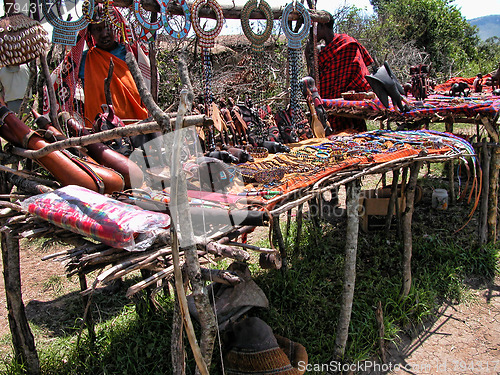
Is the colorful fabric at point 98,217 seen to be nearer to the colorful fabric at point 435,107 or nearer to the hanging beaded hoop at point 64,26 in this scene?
the hanging beaded hoop at point 64,26

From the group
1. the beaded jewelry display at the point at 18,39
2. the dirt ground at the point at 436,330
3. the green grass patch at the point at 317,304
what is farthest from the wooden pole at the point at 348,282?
the beaded jewelry display at the point at 18,39

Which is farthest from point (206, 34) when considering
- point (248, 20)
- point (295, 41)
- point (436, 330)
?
point (436, 330)

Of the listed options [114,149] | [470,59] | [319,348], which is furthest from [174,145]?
[470,59]

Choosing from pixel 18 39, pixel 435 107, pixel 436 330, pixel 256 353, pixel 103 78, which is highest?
pixel 18 39

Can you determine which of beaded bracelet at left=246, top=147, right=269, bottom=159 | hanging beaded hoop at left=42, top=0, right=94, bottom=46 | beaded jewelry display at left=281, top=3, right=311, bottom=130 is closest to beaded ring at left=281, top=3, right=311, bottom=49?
beaded jewelry display at left=281, top=3, right=311, bottom=130

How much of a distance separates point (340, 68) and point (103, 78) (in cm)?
350

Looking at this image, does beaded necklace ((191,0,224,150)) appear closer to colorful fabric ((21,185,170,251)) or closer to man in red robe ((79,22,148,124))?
man in red robe ((79,22,148,124))

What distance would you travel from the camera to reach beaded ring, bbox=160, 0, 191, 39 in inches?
149

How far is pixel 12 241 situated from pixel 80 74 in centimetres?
192

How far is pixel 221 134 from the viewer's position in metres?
3.64

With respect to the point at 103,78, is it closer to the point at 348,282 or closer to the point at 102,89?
the point at 102,89

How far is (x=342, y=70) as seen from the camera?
19.0ft

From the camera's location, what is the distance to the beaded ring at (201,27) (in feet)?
13.2

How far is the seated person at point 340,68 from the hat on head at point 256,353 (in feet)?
11.5
